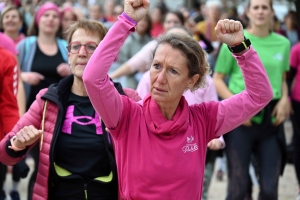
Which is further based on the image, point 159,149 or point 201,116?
point 201,116

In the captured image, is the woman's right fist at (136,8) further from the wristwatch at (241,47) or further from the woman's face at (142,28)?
the woman's face at (142,28)

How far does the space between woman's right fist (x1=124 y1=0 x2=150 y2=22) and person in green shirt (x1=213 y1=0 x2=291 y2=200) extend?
2.86m

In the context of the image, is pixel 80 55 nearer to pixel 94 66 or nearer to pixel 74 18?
pixel 94 66

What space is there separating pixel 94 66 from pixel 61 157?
4.19 feet

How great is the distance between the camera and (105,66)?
11.6 feet

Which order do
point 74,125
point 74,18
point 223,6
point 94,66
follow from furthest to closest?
1. point 223,6
2. point 74,18
3. point 74,125
4. point 94,66

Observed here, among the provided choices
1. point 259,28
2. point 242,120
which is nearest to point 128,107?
point 242,120

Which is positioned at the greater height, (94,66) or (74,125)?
(94,66)

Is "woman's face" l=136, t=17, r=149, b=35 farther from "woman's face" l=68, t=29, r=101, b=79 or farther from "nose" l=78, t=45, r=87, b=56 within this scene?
"nose" l=78, t=45, r=87, b=56

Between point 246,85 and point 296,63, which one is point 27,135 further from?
point 296,63

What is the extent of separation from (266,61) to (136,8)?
3.06m

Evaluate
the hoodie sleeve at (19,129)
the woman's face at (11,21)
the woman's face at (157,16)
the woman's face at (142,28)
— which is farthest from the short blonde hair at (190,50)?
the woman's face at (157,16)

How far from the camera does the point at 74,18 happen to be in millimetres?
9844

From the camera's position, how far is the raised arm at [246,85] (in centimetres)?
380
